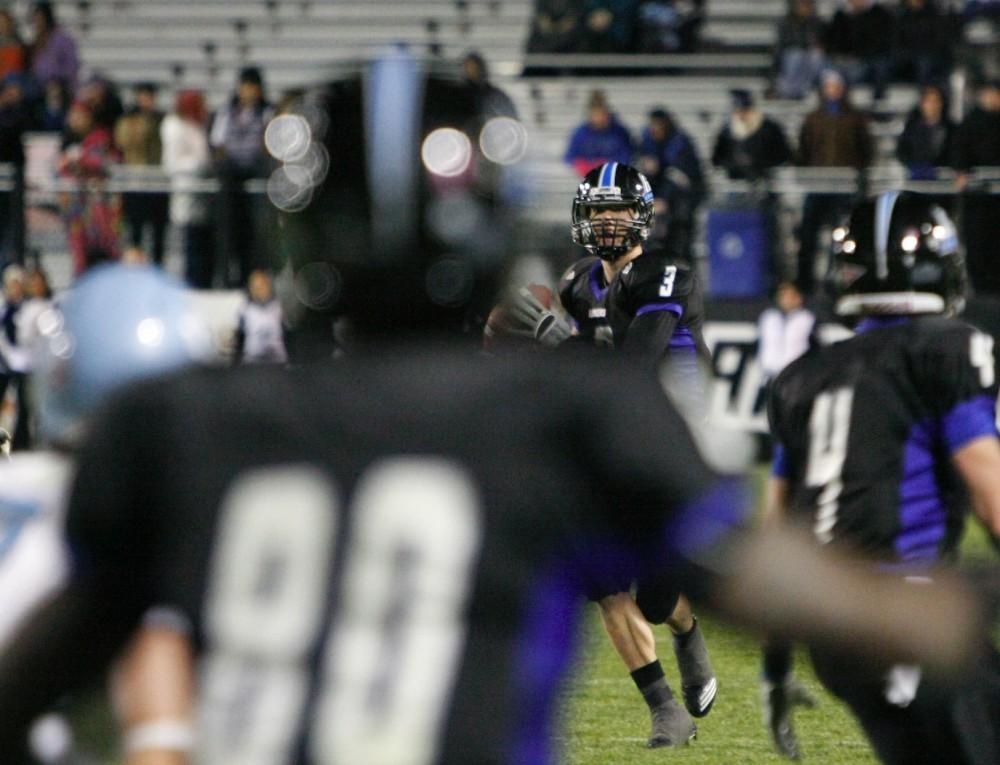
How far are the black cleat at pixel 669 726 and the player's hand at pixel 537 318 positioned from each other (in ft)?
5.09

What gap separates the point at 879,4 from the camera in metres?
17.7

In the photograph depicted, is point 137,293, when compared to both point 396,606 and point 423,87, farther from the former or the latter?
point 396,606

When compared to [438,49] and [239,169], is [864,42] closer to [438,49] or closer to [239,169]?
[438,49]

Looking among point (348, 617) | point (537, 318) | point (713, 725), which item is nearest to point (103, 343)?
point (348, 617)

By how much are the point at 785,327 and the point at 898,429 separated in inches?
440

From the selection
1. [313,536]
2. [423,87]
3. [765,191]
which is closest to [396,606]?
[313,536]

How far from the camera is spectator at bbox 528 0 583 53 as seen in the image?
19281mm

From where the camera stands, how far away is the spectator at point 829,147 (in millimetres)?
15680

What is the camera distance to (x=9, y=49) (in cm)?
1833

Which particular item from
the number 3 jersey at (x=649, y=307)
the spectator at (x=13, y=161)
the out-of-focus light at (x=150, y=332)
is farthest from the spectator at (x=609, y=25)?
the out-of-focus light at (x=150, y=332)

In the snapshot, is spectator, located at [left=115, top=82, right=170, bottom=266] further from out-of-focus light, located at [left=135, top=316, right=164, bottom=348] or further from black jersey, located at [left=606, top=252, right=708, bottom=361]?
out-of-focus light, located at [left=135, top=316, right=164, bottom=348]

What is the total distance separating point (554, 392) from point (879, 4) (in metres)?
16.6

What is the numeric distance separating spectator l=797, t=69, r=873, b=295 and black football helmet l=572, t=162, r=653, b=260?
8.83 m

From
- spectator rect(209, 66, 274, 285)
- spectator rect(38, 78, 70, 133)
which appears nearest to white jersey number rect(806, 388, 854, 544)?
spectator rect(209, 66, 274, 285)
